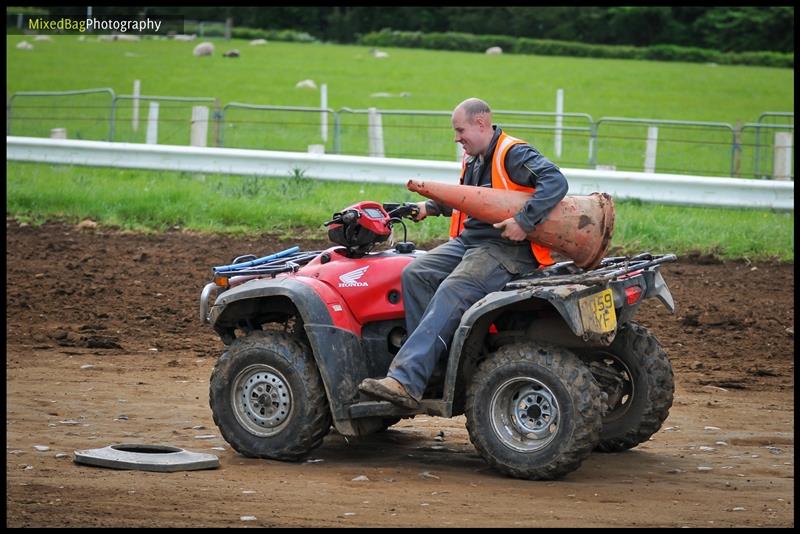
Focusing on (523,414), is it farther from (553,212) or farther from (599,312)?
(553,212)

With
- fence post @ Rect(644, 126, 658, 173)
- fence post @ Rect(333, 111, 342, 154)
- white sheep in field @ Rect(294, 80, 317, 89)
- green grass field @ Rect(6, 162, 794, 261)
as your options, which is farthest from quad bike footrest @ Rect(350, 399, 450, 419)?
white sheep in field @ Rect(294, 80, 317, 89)

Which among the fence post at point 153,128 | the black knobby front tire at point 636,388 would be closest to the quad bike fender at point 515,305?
the black knobby front tire at point 636,388

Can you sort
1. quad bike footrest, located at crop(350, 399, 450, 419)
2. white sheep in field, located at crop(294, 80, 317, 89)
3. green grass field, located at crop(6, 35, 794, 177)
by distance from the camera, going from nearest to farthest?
quad bike footrest, located at crop(350, 399, 450, 419) < green grass field, located at crop(6, 35, 794, 177) < white sheep in field, located at crop(294, 80, 317, 89)

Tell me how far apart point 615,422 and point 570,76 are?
40848mm

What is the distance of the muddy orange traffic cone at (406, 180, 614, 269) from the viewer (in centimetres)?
728

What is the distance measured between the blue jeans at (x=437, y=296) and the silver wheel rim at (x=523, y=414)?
42 centimetres

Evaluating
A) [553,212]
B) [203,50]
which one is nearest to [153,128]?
[553,212]

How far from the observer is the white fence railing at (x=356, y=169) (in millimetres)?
16188

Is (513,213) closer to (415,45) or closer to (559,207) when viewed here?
(559,207)

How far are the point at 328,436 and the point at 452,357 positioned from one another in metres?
1.70

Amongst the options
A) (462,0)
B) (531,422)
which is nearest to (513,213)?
(531,422)

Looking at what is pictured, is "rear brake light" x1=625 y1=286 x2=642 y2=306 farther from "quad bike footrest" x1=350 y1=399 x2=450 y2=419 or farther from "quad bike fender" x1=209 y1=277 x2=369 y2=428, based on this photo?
"quad bike fender" x1=209 y1=277 x2=369 y2=428

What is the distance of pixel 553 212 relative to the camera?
7.26 m

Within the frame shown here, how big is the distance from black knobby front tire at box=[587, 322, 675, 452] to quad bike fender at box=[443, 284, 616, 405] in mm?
591
